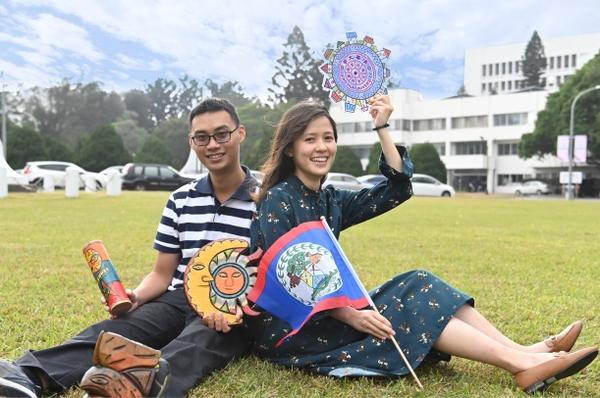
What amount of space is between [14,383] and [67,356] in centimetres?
39

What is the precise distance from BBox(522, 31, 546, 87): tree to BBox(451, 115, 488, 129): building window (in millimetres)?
20790

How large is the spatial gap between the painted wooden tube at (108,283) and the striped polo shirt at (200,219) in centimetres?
32

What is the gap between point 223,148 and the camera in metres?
2.90

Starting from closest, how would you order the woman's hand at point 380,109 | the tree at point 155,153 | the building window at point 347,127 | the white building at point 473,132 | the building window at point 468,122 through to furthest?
the woman's hand at point 380,109 → the tree at point 155,153 → the white building at point 473,132 → the building window at point 468,122 → the building window at point 347,127

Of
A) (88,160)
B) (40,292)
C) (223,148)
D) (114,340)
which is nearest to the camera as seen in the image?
(114,340)

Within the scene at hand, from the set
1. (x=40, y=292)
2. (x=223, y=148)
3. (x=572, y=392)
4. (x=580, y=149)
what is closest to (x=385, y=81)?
(x=223, y=148)

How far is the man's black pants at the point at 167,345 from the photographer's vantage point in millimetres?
2426

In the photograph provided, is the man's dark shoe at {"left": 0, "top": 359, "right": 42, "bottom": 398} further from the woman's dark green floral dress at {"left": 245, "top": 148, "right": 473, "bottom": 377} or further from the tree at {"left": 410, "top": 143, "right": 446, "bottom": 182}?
the tree at {"left": 410, "top": 143, "right": 446, "bottom": 182}

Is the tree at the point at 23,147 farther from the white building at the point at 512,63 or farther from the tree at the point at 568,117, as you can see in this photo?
the white building at the point at 512,63

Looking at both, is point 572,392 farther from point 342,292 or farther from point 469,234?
point 469,234

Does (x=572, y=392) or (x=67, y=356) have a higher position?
(x=67, y=356)

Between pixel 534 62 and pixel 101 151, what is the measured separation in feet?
172

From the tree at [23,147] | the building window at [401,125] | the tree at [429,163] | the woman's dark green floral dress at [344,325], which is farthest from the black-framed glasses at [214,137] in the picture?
the building window at [401,125]

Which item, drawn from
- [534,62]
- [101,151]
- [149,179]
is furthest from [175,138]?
[534,62]
